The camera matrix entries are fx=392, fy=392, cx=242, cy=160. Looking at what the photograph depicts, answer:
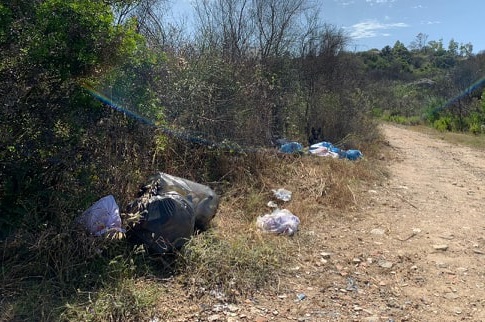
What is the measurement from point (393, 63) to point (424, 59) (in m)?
6.74

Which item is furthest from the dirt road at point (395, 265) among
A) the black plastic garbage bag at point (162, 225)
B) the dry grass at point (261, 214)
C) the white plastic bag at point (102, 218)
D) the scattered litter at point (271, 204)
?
the white plastic bag at point (102, 218)

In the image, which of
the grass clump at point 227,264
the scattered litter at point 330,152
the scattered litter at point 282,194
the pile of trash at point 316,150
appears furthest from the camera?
the scattered litter at point 330,152

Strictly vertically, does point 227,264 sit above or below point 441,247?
above

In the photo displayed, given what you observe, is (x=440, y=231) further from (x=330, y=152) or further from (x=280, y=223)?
(x=330, y=152)

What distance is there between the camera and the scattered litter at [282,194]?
4.52 metres

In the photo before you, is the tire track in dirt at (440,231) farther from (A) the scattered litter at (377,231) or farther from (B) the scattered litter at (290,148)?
(B) the scattered litter at (290,148)

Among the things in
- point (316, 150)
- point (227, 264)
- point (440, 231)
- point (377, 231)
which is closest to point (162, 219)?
point (227, 264)

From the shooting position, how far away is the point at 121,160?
3.48 meters

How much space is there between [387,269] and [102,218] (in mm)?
2255

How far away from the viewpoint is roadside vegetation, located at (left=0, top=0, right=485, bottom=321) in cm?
257

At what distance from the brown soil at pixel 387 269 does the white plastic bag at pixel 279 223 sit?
14 centimetres

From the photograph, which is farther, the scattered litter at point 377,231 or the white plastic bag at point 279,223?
the scattered litter at point 377,231

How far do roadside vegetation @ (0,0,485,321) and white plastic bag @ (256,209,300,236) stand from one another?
13cm

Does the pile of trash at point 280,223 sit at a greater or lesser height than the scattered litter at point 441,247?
greater
